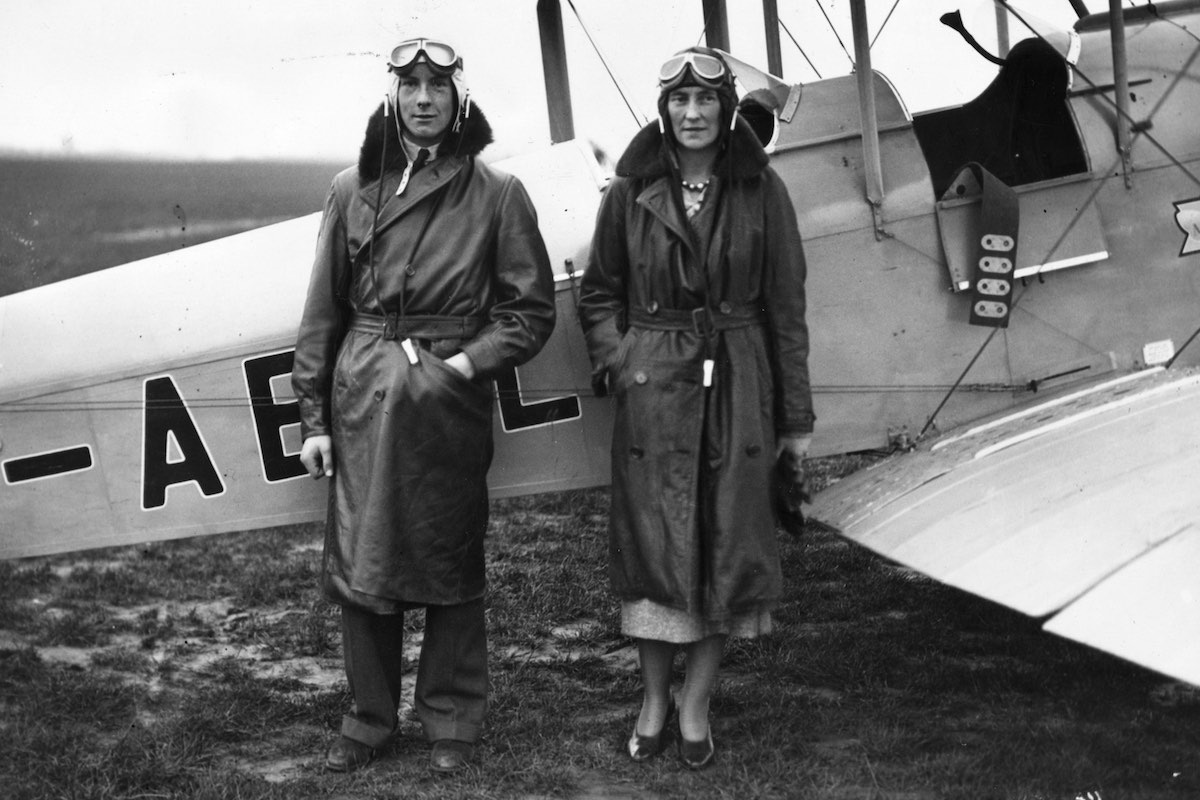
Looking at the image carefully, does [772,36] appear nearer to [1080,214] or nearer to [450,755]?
[1080,214]

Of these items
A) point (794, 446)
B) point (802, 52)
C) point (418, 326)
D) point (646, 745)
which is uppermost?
point (802, 52)

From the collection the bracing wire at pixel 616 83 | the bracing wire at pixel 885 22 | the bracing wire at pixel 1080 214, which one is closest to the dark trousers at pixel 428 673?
the bracing wire at pixel 1080 214

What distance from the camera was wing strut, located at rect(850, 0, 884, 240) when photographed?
4.02 metres

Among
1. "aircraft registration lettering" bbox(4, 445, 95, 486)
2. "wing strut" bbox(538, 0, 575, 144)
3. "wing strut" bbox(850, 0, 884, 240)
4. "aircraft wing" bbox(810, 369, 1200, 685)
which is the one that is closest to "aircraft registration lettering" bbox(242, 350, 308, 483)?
"aircraft registration lettering" bbox(4, 445, 95, 486)

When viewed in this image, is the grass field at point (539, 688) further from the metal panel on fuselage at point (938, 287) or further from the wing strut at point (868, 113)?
the wing strut at point (868, 113)

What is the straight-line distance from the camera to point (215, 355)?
3.72m

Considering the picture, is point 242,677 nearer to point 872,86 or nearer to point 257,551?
point 257,551

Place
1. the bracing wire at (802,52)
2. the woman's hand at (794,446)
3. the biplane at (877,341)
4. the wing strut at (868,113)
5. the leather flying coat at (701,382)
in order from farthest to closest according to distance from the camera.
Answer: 1. the bracing wire at (802,52)
2. the wing strut at (868,113)
3. the biplane at (877,341)
4. the woman's hand at (794,446)
5. the leather flying coat at (701,382)

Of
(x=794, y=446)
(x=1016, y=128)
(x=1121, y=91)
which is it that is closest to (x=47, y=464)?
(x=794, y=446)

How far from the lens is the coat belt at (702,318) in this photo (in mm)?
3170

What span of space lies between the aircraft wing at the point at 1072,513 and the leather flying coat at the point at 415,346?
120cm

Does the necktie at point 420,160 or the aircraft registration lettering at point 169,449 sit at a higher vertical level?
the necktie at point 420,160

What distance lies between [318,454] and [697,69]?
1486 millimetres

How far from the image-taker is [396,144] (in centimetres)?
335
